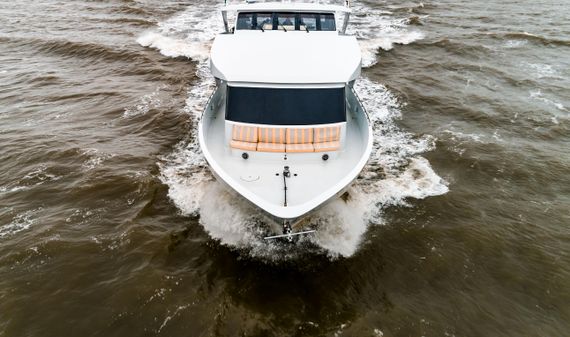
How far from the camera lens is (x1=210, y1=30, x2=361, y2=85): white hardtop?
26.2 ft

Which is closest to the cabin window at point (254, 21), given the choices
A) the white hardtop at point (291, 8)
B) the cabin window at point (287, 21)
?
the cabin window at point (287, 21)

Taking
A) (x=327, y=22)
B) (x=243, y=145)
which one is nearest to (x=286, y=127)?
(x=243, y=145)

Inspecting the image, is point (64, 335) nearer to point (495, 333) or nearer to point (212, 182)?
point (212, 182)

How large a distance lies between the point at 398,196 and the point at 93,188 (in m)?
7.97

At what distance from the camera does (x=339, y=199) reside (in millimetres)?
8586

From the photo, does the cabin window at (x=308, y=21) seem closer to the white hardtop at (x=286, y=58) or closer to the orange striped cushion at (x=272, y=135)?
the white hardtop at (x=286, y=58)

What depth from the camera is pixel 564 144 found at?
1107 centimetres

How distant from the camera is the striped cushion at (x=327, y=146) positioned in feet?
25.4

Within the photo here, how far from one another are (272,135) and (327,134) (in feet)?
4.03

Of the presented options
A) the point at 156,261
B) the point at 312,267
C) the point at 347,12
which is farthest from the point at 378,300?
the point at 347,12

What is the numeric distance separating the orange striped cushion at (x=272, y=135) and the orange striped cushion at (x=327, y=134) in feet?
2.56

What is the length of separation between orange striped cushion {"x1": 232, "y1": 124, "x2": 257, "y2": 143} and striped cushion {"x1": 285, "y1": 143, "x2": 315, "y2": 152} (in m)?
0.78

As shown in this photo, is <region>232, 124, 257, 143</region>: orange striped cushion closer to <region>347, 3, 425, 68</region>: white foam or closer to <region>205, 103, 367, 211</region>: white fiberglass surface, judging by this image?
<region>205, 103, 367, 211</region>: white fiberglass surface

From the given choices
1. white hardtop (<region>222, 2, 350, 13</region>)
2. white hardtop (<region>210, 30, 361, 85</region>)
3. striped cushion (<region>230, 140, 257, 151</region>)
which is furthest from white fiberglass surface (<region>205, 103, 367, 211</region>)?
white hardtop (<region>222, 2, 350, 13</region>)
